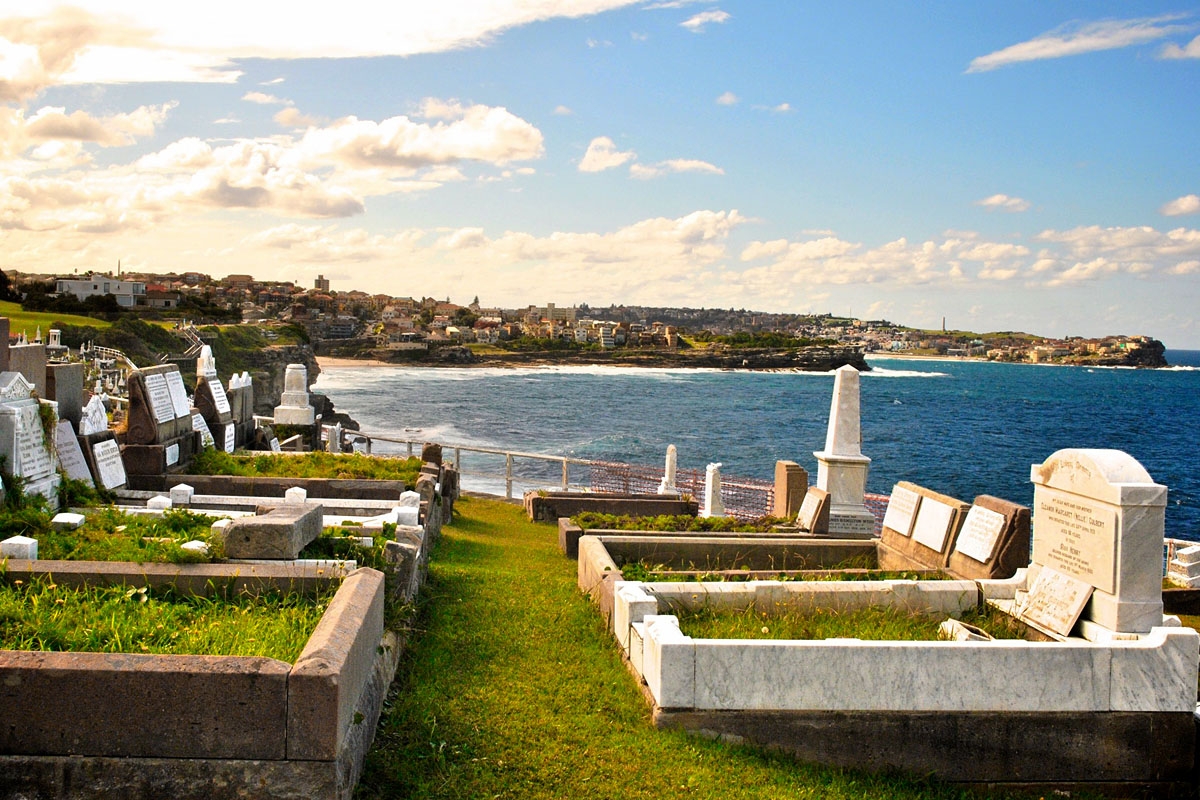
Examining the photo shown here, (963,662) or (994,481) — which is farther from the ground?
(963,662)

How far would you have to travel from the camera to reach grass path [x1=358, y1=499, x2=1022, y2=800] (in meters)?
4.86

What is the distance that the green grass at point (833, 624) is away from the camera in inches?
261

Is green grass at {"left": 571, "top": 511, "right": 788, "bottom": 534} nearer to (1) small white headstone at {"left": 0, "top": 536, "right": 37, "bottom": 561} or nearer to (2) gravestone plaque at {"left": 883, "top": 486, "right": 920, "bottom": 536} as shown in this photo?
(2) gravestone plaque at {"left": 883, "top": 486, "right": 920, "bottom": 536}

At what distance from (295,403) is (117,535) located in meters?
13.7

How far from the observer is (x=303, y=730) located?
13.0ft

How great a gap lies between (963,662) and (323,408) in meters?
38.7

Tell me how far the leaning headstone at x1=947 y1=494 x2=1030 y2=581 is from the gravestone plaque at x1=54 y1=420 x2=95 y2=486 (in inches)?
387

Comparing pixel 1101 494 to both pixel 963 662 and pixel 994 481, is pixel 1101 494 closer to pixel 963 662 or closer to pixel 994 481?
pixel 963 662

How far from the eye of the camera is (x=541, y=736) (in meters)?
5.40

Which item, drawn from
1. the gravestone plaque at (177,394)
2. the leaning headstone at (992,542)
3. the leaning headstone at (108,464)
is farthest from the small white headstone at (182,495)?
the leaning headstone at (992,542)

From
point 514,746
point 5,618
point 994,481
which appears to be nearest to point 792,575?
point 514,746

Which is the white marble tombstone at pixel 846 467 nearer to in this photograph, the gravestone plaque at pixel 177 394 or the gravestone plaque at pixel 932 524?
the gravestone plaque at pixel 932 524

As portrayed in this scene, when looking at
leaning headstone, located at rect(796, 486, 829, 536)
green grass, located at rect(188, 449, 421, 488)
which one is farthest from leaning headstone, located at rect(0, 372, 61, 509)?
leaning headstone, located at rect(796, 486, 829, 536)

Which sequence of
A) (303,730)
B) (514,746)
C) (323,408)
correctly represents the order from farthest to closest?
(323,408), (514,746), (303,730)
